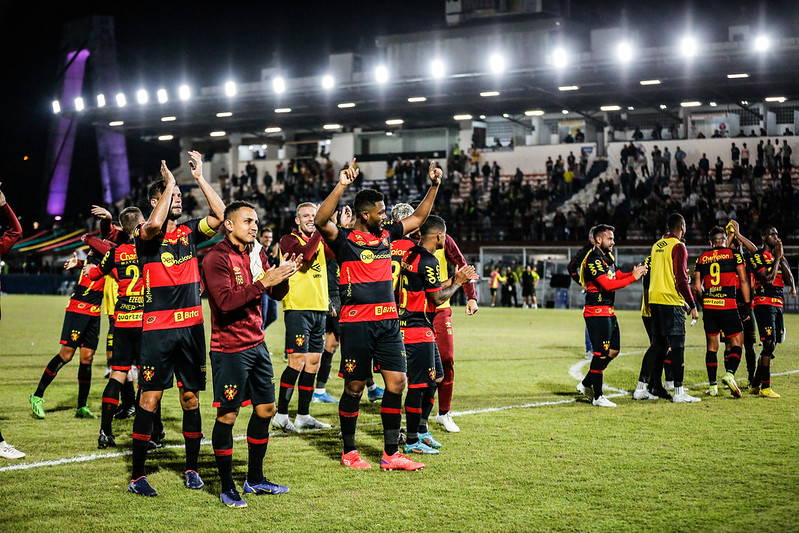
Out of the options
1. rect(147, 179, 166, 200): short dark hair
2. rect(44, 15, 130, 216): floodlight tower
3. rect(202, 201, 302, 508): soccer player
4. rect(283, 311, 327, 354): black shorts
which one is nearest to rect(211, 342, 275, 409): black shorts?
rect(202, 201, 302, 508): soccer player

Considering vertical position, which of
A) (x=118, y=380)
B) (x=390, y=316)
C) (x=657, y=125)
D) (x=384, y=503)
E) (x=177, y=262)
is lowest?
(x=384, y=503)

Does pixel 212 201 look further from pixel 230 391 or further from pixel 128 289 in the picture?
pixel 128 289

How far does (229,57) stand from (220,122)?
7834 mm

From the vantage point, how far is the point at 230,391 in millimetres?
6160

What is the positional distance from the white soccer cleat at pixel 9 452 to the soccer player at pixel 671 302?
7.59 meters

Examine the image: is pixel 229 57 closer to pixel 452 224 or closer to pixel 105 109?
pixel 105 109

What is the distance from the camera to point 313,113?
46.8 meters

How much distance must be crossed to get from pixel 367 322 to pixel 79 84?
56.1 m

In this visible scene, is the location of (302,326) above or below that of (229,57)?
below

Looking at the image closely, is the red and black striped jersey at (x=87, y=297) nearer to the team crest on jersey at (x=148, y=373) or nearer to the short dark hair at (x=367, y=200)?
the team crest on jersey at (x=148, y=373)

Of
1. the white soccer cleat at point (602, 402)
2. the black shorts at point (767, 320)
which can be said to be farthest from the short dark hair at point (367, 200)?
the black shorts at point (767, 320)

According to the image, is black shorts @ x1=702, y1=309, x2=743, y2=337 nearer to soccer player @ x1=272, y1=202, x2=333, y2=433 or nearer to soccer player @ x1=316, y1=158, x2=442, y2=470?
soccer player @ x1=272, y1=202, x2=333, y2=433

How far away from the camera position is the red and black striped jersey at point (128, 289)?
7.86 m

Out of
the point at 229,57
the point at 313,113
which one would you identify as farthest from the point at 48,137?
the point at 313,113
